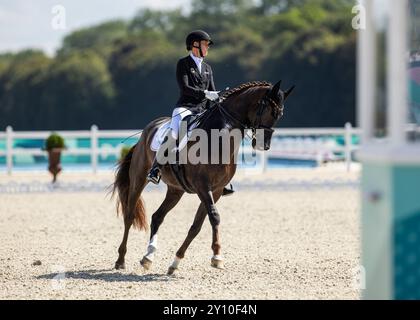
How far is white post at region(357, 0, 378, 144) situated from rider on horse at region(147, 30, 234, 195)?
138 inches

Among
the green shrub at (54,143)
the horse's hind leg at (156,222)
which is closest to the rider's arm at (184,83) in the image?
the horse's hind leg at (156,222)

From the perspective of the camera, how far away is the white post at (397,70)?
4945mm

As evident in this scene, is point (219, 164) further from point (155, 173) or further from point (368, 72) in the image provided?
point (368, 72)

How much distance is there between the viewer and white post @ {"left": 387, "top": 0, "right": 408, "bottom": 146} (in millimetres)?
4945

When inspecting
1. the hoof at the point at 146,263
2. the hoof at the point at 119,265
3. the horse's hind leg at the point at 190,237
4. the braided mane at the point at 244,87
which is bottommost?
the hoof at the point at 119,265

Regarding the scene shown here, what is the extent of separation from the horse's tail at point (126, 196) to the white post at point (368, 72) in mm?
4340

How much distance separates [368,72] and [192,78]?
12.3 ft

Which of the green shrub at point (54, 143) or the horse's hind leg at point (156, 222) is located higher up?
the green shrub at point (54, 143)

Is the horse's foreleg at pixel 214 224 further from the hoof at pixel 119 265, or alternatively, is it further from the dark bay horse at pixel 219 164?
the hoof at pixel 119 265

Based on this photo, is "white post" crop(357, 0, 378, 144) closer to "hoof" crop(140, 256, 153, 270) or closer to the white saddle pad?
the white saddle pad

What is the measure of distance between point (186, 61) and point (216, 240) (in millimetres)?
1803

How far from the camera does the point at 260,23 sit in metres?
67.8

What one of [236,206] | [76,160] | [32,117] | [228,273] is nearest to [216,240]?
[228,273]
